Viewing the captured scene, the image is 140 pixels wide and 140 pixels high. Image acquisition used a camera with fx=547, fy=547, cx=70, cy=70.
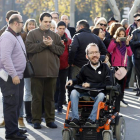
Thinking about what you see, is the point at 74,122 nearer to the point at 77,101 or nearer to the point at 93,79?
the point at 77,101

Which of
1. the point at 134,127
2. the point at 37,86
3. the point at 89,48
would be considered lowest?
the point at 134,127

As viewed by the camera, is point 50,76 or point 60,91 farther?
point 60,91

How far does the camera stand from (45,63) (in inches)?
387

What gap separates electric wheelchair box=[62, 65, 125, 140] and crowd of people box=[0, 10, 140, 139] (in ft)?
0.39

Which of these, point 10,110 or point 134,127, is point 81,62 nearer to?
point 134,127

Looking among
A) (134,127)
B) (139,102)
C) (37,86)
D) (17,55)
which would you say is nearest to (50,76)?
(37,86)

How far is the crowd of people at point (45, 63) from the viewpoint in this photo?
28.3 feet

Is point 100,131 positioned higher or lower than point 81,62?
lower

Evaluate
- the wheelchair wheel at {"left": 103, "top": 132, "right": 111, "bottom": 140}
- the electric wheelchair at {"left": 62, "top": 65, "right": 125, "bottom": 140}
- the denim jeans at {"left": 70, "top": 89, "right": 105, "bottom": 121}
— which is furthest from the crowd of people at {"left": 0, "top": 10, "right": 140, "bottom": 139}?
the wheelchair wheel at {"left": 103, "top": 132, "right": 111, "bottom": 140}

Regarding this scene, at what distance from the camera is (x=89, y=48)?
343 inches

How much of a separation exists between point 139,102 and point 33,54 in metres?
4.35

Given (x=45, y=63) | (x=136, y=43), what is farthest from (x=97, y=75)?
(x=136, y=43)

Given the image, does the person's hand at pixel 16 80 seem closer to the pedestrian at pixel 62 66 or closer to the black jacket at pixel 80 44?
the black jacket at pixel 80 44

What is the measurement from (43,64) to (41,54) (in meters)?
0.18
